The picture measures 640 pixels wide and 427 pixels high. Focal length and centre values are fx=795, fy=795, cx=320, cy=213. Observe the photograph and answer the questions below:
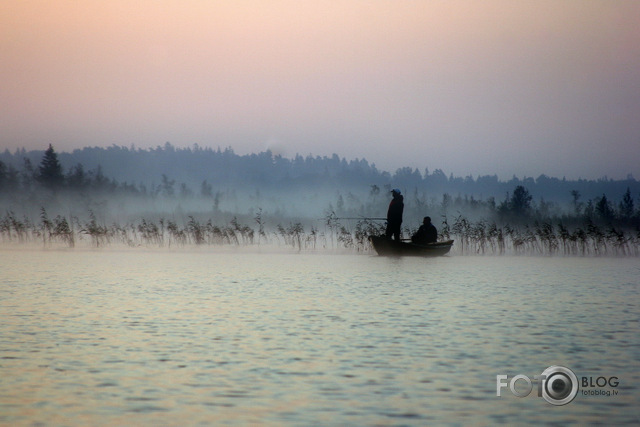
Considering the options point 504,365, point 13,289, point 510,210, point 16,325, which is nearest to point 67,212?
point 510,210

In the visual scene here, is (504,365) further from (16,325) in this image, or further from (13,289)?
(13,289)

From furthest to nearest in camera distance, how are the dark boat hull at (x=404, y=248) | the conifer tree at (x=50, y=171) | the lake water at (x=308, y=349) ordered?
the conifer tree at (x=50, y=171)
the dark boat hull at (x=404, y=248)
the lake water at (x=308, y=349)

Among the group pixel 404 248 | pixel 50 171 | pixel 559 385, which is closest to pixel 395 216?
pixel 404 248

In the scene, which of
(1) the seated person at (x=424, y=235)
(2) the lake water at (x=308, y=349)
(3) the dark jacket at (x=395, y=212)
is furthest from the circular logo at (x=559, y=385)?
(1) the seated person at (x=424, y=235)

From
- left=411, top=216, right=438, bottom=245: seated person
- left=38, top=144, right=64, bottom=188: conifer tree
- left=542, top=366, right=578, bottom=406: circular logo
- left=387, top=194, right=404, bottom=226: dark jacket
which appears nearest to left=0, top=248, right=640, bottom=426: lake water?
left=542, top=366, right=578, bottom=406: circular logo

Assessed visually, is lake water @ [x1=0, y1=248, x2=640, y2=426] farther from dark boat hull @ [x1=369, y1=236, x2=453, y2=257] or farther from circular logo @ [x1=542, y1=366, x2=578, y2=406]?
dark boat hull @ [x1=369, y1=236, x2=453, y2=257]

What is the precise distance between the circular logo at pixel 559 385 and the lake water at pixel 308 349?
127 millimetres

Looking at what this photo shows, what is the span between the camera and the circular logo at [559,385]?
26.0 feet

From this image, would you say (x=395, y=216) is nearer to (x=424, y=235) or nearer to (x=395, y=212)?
(x=395, y=212)

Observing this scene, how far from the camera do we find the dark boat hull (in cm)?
3450

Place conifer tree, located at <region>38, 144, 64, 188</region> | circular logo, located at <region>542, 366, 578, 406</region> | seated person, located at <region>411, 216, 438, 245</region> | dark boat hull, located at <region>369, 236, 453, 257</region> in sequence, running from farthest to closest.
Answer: conifer tree, located at <region>38, 144, 64, 188</region>
seated person, located at <region>411, 216, 438, 245</region>
dark boat hull, located at <region>369, 236, 453, 257</region>
circular logo, located at <region>542, 366, 578, 406</region>

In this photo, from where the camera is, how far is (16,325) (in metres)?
12.9

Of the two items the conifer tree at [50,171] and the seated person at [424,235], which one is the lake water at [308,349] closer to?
the seated person at [424,235]

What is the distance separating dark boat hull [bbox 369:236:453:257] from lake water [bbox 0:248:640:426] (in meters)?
11.6
